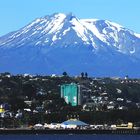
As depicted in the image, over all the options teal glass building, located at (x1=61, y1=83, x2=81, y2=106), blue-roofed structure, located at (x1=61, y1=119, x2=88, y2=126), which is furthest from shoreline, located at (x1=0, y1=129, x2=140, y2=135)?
teal glass building, located at (x1=61, y1=83, x2=81, y2=106)

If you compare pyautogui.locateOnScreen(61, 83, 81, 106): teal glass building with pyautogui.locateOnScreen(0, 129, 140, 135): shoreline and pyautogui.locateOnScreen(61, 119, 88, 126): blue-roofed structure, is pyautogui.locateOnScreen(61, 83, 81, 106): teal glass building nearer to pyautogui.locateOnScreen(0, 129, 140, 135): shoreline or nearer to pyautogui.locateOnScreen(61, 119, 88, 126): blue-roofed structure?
pyautogui.locateOnScreen(61, 119, 88, 126): blue-roofed structure

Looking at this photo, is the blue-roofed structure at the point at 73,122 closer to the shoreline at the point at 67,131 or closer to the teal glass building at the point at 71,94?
the shoreline at the point at 67,131

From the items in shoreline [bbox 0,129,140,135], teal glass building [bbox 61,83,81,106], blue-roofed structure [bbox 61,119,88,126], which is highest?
teal glass building [bbox 61,83,81,106]

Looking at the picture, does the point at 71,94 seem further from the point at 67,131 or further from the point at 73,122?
the point at 67,131

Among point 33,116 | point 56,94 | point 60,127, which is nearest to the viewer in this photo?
point 60,127

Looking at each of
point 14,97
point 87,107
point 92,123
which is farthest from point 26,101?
point 92,123

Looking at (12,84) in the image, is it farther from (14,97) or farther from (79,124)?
(79,124)

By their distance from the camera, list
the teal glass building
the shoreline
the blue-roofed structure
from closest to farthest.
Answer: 1. the shoreline
2. the blue-roofed structure
3. the teal glass building

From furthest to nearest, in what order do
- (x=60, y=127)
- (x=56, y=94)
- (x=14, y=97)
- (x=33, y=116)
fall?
(x=56, y=94)
(x=14, y=97)
(x=33, y=116)
(x=60, y=127)

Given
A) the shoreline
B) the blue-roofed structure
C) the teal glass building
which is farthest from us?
the teal glass building

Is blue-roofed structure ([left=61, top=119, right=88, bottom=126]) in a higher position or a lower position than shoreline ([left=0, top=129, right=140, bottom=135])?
higher

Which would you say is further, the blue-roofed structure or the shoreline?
the blue-roofed structure
